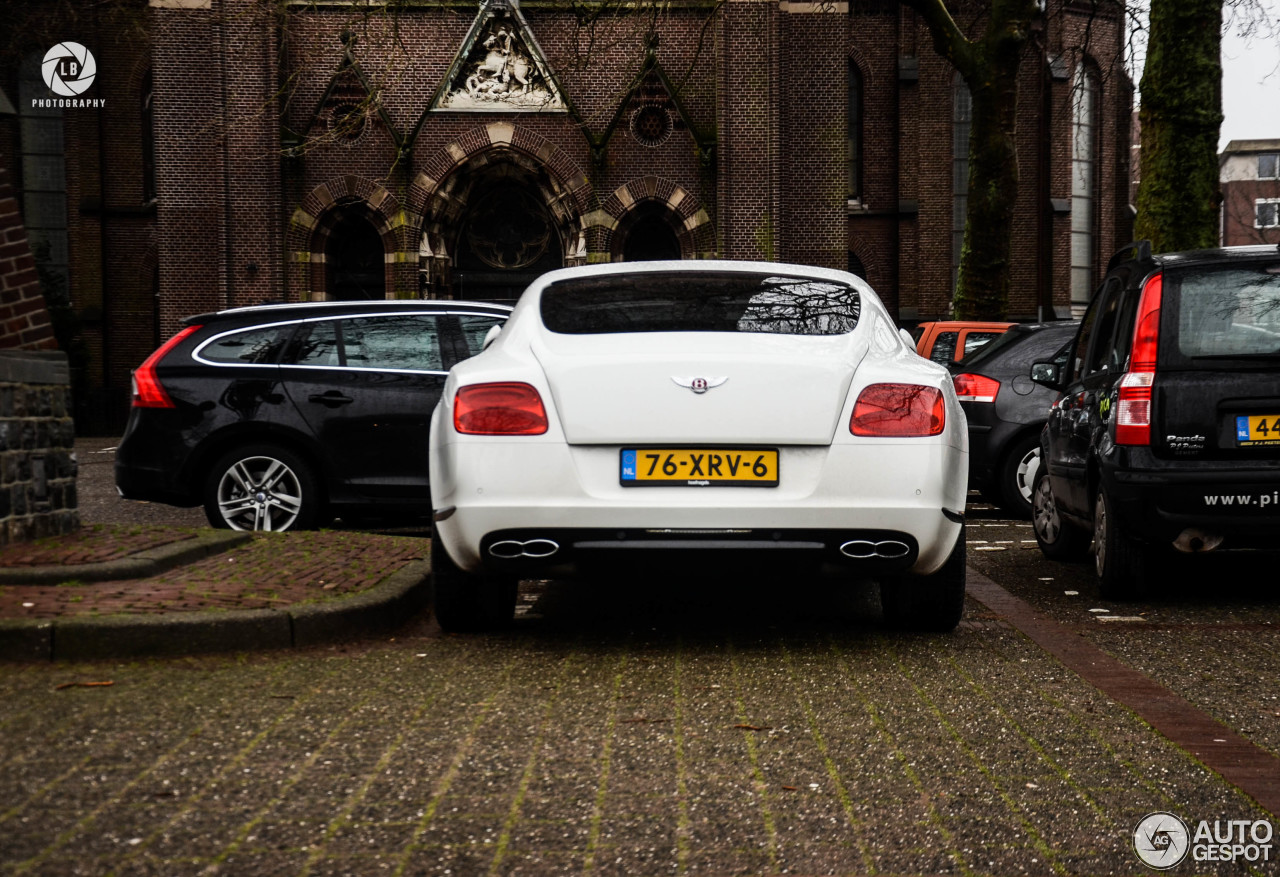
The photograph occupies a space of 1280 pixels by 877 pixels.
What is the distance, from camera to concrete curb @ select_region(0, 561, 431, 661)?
5.11m

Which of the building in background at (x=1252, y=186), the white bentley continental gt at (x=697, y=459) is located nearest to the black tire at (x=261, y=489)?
the white bentley continental gt at (x=697, y=459)

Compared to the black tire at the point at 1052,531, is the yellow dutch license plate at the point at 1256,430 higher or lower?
higher

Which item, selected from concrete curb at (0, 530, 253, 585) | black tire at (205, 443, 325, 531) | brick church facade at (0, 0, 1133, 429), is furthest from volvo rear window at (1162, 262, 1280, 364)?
brick church facade at (0, 0, 1133, 429)

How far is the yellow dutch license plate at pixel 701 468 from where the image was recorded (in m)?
5.18

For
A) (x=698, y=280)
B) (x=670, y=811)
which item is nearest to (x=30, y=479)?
(x=698, y=280)

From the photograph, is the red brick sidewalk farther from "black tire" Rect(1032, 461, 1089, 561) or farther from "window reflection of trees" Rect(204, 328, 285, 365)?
"black tire" Rect(1032, 461, 1089, 561)

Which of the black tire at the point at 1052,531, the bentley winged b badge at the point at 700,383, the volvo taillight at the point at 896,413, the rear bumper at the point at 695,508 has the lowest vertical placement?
the black tire at the point at 1052,531

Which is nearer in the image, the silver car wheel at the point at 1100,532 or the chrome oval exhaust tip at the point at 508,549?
the chrome oval exhaust tip at the point at 508,549

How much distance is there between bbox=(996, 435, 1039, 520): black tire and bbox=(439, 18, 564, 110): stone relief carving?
19.3 metres

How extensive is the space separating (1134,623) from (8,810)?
4996 millimetres

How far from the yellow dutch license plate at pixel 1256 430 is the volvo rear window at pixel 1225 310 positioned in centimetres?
31

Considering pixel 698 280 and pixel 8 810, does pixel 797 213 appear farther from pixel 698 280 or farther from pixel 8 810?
pixel 8 810

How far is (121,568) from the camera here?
21.2ft

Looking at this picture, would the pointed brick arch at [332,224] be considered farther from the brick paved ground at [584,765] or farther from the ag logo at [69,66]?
the brick paved ground at [584,765]
